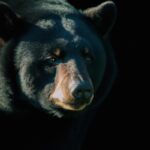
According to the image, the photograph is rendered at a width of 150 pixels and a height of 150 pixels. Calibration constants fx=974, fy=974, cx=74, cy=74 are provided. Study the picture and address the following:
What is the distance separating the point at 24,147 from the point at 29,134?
0.52 feet

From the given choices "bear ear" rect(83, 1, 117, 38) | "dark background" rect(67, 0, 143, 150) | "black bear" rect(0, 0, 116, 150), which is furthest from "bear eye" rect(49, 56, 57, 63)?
"dark background" rect(67, 0, 143, 150)

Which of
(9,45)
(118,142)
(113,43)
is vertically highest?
(9,45)

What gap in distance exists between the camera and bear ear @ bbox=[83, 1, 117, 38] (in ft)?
24.8

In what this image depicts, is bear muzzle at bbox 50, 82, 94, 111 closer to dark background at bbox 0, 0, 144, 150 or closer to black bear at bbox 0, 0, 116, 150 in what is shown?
black bear at bbox 0, 0, 116, 150

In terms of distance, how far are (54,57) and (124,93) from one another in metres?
3.61

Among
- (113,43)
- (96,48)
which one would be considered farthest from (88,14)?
(113,43)

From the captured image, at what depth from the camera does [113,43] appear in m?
10.5

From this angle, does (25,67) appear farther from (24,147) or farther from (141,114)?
(141,114)

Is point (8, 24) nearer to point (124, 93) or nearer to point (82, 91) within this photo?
point (82, 91)

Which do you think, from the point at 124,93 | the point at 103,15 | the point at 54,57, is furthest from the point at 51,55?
the point at 124,93

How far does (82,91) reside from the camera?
678 centimetres

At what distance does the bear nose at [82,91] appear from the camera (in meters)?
6.77

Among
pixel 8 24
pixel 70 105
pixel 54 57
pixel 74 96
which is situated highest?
pixel 8 24

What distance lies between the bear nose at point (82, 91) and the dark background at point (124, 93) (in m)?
3.48
